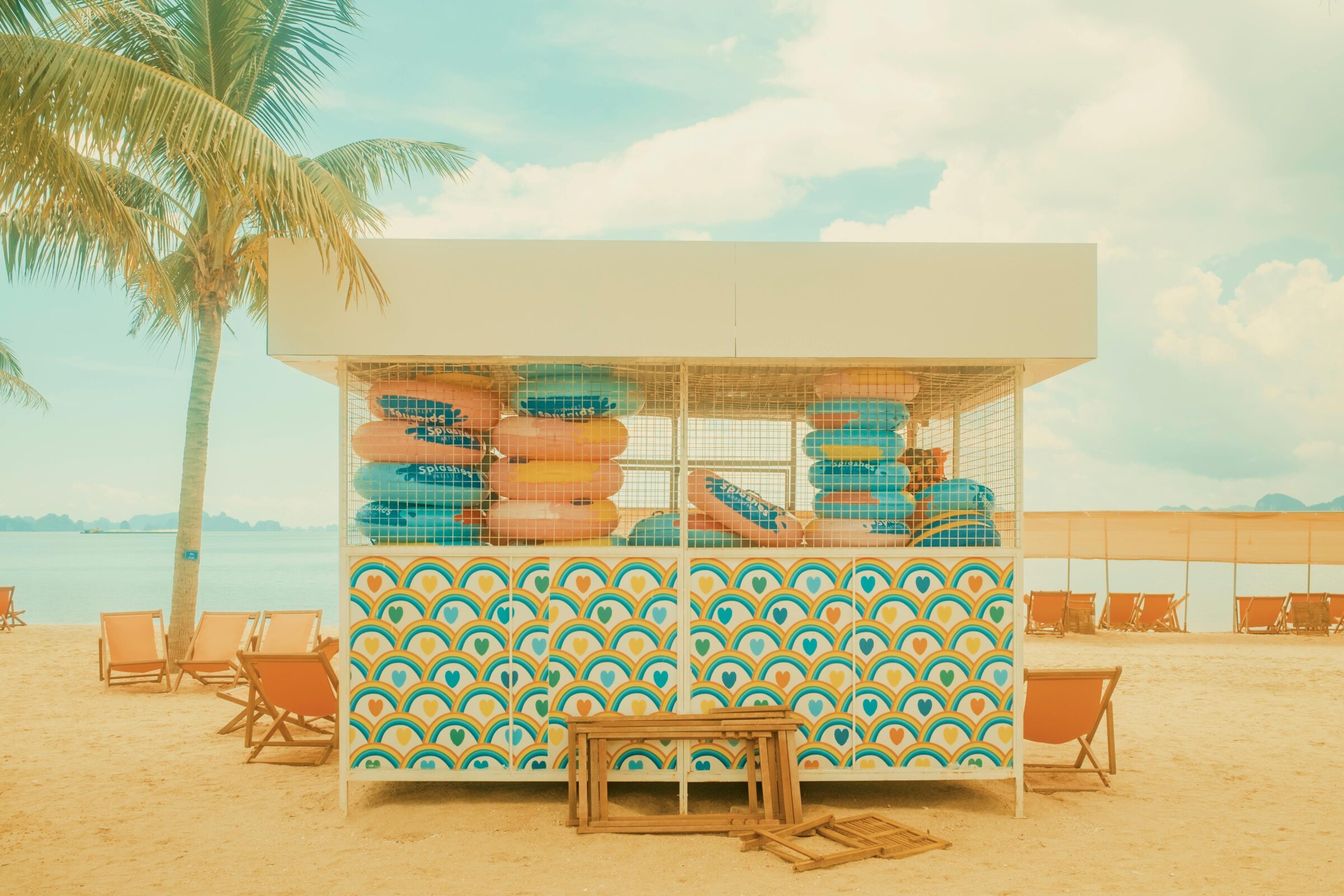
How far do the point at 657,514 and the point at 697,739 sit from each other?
1.20 m

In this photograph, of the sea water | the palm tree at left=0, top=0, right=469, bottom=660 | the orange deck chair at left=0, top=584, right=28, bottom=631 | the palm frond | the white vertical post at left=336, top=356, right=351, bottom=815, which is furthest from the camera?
the sea water

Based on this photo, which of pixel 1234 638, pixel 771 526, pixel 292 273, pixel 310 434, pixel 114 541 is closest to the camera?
pixel 292 273

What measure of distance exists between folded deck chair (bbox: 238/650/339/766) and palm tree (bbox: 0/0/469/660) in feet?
7.94

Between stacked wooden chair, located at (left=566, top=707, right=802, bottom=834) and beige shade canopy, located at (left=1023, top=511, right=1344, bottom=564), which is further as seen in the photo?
beige shade canopy, located at (left=1023, top=511, right=1344, bottom=564)

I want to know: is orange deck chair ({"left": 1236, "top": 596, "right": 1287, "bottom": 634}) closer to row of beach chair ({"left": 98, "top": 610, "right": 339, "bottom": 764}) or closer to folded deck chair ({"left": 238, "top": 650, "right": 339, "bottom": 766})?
row of beach chair ({"left": 98, "top": 610, "right": 339, "bottom": 764})

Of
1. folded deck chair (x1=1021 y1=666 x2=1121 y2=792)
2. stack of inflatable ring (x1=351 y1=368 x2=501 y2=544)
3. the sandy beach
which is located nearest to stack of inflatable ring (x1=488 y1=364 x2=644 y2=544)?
stack of inflatable ring (x1=351 y1=368 x2=501 y2=544)

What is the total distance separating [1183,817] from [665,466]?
3.39 meters

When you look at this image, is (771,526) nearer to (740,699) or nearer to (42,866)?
(740,699)

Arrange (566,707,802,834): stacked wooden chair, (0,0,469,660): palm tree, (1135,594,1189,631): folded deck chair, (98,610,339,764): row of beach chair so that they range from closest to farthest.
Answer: (566,707,802,834): stacked wooden chair → (0,0,469,660): palm tree → (98,610,339,764): row of beach chair → (1135,594,1189,631): folded deck chair

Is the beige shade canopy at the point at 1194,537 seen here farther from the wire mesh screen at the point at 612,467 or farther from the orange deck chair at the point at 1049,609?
the wire mesh screen at the point at 612,467

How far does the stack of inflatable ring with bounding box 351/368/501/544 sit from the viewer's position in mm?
5039

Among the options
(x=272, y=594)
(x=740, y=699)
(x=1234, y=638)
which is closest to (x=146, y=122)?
(x=740, y=699)

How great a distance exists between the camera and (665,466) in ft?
18.3

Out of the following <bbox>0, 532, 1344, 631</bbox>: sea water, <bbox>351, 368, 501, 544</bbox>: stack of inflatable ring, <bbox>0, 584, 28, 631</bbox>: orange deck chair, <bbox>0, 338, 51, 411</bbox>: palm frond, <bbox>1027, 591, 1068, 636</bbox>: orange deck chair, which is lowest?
<bbox>0, 532, 1344, 631</bbox>: sea water
